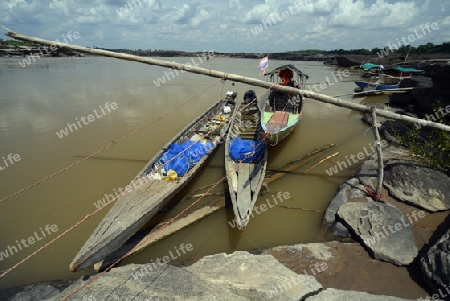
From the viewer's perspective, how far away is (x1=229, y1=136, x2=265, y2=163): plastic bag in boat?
28.8 feet

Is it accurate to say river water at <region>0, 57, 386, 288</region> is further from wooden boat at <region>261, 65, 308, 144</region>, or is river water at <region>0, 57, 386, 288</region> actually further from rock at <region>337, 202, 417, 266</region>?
wooden boat at <region>261, 65, 308, 144</region>

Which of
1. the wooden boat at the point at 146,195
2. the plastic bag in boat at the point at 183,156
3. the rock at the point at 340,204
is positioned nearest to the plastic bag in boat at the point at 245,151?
the wooden boat at the point at 146,195

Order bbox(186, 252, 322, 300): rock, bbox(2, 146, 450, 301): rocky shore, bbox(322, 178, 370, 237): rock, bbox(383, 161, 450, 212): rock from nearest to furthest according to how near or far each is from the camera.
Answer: bbox(2, 146, 450, 301): rocky shore, bbox(186, 252, 322, 300): rock, bbox(322, 178, 370, 237): rock, bbox(383, 161, 450, 212): rock

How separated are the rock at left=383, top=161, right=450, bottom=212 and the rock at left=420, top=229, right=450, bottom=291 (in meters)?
2.23

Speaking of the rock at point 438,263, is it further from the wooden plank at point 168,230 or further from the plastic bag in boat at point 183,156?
the plastic bag in boat at point 183,156

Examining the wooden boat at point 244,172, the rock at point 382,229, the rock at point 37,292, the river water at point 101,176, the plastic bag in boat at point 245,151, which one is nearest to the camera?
the rock at point 37,292

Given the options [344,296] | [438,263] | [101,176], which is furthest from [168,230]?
[438,263]

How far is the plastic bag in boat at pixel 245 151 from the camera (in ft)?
28.8

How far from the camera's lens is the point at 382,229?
578 centimetres

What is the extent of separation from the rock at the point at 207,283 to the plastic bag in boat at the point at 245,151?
426 centimetres

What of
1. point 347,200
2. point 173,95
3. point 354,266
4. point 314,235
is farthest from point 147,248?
point 173,95

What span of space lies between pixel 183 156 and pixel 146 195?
2.43 meters

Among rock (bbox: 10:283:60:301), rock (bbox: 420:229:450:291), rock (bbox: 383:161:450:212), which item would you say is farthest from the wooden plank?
rock (bbox: 420:229:450:291)

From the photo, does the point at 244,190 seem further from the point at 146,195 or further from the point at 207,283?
the point at 207,283
